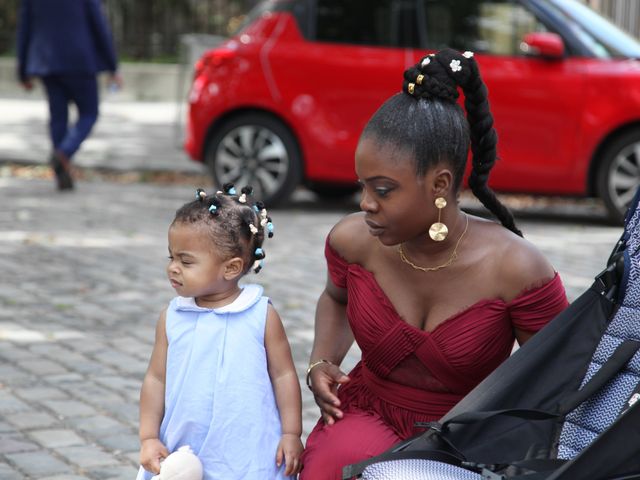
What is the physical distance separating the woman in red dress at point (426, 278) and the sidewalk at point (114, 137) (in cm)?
989

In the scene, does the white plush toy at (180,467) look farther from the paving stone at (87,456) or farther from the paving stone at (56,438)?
the paving stone at (56,438)

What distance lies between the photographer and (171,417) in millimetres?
3150

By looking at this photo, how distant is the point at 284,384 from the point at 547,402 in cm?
71

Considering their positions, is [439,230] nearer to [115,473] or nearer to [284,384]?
[284,384]

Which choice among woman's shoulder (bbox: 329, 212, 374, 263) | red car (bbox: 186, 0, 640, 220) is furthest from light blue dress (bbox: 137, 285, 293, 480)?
red car (bbox: 186, 0, 640, 220)

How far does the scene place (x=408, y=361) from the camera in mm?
3061

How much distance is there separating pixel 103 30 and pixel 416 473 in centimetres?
935

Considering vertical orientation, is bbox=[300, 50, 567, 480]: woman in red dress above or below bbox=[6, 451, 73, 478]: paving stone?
above

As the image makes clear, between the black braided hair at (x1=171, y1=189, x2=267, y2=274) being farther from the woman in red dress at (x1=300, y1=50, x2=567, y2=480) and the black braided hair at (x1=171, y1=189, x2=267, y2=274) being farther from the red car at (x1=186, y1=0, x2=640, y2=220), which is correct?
the red car at (x1=186, y1=0, x2=640, y2=220)


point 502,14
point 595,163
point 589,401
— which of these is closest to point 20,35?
point 502,14

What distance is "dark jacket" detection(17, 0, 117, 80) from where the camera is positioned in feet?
36.6

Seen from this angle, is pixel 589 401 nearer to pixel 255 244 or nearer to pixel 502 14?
pixel 255 244

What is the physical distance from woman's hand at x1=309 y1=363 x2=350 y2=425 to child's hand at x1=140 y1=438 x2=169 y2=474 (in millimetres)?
393

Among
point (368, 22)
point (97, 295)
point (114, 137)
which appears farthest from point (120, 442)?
point (114, 137)
